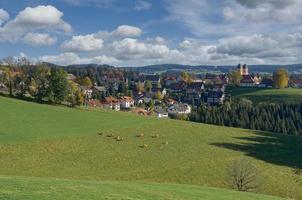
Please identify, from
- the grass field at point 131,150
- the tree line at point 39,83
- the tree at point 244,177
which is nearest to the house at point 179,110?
the tree line at point 39,83

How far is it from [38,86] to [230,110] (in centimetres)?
7118

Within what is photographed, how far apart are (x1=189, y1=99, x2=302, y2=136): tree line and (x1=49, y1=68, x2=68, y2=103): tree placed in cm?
5761

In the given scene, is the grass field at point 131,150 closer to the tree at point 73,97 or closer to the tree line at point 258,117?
the tree at point 73,97

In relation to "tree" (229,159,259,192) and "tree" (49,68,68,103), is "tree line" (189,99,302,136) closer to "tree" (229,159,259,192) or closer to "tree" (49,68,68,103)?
"tree" (49,68,68,103)

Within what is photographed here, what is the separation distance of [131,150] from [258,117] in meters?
87.5

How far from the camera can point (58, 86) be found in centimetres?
10175

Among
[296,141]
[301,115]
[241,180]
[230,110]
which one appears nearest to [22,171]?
[241,180]

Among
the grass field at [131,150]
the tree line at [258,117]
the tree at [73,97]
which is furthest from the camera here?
the tree line at [258,117]

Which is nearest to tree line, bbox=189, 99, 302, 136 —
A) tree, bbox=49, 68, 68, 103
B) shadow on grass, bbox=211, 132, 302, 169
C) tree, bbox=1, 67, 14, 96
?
shadow on grass, bbox=211, 132, 302, 169

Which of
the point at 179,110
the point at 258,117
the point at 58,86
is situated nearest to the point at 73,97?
the point at 58,86

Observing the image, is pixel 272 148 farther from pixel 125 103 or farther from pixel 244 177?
pixel 125 103

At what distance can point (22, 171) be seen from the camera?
51125 millimetres

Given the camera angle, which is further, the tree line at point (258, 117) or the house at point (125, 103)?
the house at point (125, 103)

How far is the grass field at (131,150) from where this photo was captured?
5206cm
